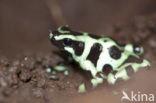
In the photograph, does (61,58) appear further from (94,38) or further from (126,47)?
(126,47)

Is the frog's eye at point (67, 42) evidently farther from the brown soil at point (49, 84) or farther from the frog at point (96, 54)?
the brown soil at point (49, 84)

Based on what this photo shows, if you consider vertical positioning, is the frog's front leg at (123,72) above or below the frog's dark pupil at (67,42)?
below

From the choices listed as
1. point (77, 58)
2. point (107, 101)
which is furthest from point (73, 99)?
point (77, 58)

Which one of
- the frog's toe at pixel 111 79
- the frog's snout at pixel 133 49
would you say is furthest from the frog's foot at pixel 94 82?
the frog's snout at pixel 133 49

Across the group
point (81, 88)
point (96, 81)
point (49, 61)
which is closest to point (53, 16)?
point (49, 61)

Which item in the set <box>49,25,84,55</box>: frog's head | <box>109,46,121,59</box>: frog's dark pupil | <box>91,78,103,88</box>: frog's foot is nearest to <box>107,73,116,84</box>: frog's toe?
<box>91,78,103,88</box>: frog's foot

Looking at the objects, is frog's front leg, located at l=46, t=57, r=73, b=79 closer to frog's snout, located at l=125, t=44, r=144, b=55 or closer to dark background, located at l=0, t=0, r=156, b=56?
frog's snout, located at l=125, t=44, r=144, b=55

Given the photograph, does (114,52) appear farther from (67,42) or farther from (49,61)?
(49,61)
